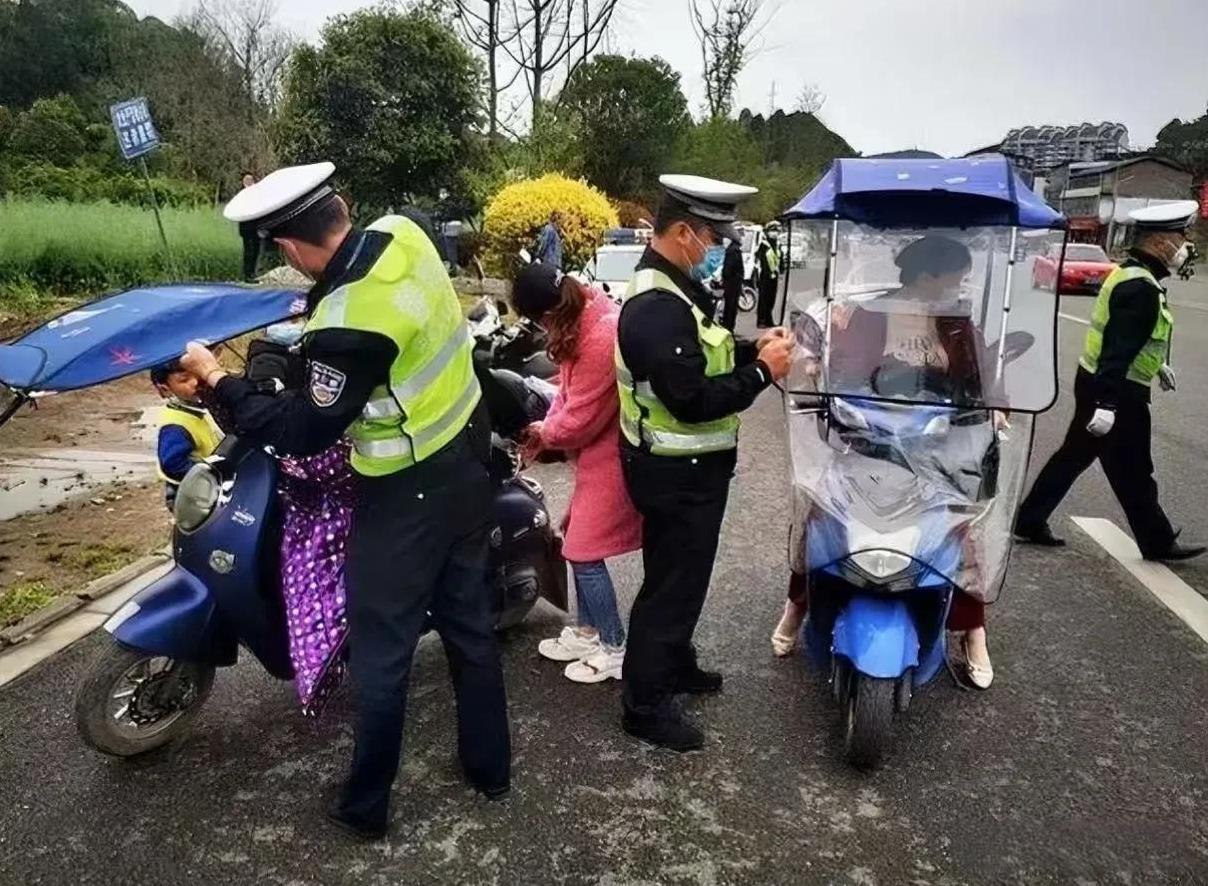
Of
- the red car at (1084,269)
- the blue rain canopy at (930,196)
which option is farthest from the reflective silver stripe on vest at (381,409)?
the red car at (1084,269)

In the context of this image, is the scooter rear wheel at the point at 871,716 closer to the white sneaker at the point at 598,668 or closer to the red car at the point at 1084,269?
the white sneaker at the point at 598,668

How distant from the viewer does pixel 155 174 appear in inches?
937

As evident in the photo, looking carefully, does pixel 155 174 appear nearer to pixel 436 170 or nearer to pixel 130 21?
pixel 436 170

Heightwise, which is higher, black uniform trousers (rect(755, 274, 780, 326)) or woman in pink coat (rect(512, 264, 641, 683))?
woman in pink coat (rect(512, 264, 641, 683))


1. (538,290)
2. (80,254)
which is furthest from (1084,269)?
(538,290)

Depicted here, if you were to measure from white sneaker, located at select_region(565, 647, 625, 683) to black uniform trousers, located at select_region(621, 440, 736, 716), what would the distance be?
1.36ft

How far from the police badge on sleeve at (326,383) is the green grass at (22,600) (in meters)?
2.49

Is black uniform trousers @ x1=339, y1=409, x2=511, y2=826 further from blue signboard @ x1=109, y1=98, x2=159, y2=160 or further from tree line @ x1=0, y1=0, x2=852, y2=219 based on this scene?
tree line @ x1=0, y1=0, x2=852, y2=219

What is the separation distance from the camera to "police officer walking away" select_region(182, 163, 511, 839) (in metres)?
2.37

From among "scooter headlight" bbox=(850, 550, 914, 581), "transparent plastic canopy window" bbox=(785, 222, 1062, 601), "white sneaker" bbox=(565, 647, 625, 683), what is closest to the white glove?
"transparent plastic canopy window" bbox=(785, 222, 1062, 601)

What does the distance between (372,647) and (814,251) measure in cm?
221

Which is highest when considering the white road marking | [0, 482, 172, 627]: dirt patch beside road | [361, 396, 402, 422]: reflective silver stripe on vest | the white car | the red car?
[361, 396, 402, 422]: reflective silver stripe on vest

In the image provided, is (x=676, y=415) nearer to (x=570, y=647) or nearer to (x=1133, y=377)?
(x=570, y=647)

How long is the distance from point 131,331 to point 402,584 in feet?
3.28
